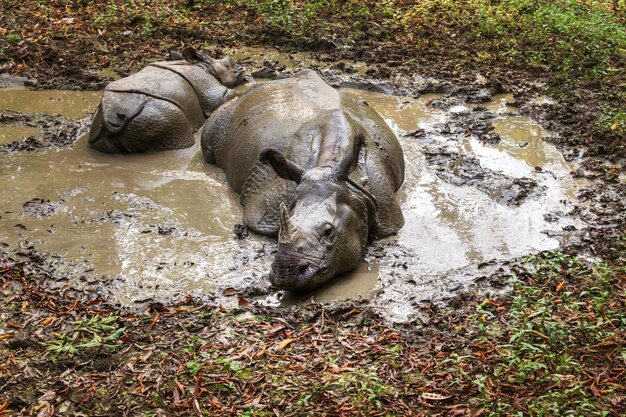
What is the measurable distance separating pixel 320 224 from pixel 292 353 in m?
1.39

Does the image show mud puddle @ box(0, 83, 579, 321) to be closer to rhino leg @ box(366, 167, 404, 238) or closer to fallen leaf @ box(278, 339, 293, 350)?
rhino leg @ box(366, 167, 404, 238)

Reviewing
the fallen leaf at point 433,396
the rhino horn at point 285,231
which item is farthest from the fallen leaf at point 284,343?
the fallen leaf at point 433,396

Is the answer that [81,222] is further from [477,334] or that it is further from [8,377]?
[477,334]

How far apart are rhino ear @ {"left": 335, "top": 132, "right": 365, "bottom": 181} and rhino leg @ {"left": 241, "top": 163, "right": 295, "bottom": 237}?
2.17 ft

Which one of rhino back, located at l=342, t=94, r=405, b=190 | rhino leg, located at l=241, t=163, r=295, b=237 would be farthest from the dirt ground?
rhino back, located at l=342, t=94, r=405, b=190

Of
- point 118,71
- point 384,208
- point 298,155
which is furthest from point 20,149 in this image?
point 384,208

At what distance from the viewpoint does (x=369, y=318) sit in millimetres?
6148

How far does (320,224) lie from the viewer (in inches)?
→ 263

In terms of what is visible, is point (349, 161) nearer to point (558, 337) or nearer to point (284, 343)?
point (284, 343)

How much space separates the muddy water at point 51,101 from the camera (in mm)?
10703

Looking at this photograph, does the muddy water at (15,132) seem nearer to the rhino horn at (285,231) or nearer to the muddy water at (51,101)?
the muddy water at (51,101)

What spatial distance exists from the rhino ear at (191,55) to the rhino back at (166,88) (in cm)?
60

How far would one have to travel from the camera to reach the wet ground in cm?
677

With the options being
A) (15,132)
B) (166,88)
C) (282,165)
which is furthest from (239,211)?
(15,132)
